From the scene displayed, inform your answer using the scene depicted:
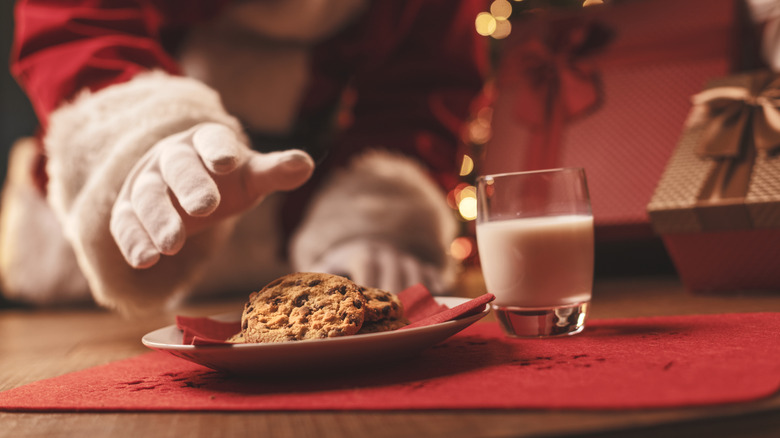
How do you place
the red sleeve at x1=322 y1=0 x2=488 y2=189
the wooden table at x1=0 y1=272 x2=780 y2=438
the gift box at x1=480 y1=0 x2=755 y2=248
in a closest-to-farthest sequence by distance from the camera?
the wooden table at x1=0 y1=272 x2=780 y2=438 → the gift box at x1=480 y1=0 x2=755 y2=248 → the red sleeve at x1=322 y1=0 x2=488 y2=189

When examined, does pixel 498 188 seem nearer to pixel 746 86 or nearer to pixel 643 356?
pixel 643 356

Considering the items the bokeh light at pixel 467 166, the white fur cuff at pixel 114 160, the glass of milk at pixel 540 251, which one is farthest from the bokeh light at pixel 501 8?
the glass of milk at pixel 540 251

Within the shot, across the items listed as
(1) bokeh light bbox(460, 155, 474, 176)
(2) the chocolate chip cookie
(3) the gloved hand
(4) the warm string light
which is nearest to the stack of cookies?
(2) the chocolate chip cookie

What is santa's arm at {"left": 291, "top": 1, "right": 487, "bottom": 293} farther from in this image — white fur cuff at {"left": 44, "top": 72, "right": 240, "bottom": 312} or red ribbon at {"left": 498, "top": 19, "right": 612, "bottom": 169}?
white fur cuff at {"left": 44, "top": 72, "right": 240, "bottom": 312}

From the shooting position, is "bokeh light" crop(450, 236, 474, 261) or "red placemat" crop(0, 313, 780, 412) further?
"bokeh light" crop(450, 236, 474, 261)

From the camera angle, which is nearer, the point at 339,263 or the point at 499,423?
the point at 499,423

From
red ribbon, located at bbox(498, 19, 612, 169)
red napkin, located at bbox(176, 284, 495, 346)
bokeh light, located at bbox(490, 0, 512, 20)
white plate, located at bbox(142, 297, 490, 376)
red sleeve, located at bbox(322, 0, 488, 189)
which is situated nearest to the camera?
white plate, located at bbox(142, 297, 490, 376)

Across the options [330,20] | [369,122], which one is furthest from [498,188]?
[369,122]

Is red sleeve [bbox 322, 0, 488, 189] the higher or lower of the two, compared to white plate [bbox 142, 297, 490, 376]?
Answer: higher
